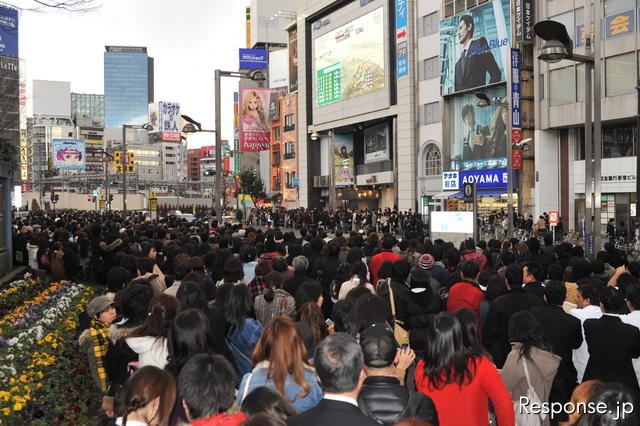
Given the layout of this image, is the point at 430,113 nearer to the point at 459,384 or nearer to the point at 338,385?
the point at 459,384

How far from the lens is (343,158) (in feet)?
226

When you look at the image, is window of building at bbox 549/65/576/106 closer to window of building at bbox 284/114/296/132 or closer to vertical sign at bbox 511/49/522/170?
vertical sign at bbox 511/49/522/170

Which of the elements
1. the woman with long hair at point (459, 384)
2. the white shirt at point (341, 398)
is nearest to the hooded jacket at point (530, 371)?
the woman with long hair at point (459, 384)

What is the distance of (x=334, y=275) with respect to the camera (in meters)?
10.5

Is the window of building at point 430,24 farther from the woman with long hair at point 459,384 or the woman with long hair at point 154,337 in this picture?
the woman with long hair at point 459,384

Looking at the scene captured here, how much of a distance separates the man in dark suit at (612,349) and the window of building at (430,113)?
46352 millimetres

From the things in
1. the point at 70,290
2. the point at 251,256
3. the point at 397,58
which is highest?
the point at 397,58

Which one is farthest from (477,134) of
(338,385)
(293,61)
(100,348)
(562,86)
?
(338,385)

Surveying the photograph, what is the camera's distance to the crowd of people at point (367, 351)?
355cm

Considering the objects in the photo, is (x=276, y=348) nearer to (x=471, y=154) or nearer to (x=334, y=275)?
(x=334, y=275)

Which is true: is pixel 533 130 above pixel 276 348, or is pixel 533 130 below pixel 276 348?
above

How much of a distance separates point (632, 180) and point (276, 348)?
35072mm

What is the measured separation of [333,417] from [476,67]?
44.5m

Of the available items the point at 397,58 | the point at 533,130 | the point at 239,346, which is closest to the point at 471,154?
the point at 533,130
